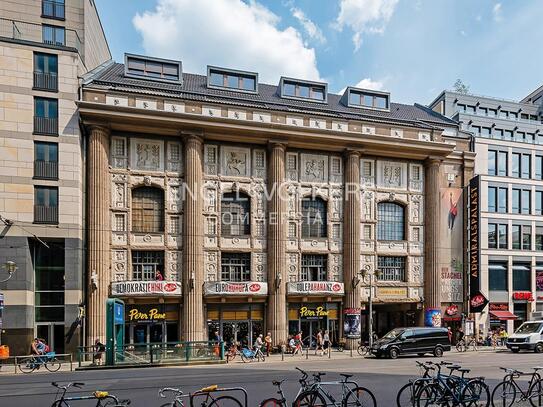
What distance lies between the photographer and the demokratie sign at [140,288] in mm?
28766

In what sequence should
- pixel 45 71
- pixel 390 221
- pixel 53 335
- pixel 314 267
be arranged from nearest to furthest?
pixel 53 335 → pixel 45 71 → pixel 314 267 → pixel 390 221

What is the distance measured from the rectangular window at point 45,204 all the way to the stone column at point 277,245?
13719 mm

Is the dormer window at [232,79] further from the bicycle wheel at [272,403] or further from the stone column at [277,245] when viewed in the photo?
the bicycle wheel at [272,403]

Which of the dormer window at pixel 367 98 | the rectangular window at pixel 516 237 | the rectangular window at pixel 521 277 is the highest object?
the dormer window at pixel 367 98

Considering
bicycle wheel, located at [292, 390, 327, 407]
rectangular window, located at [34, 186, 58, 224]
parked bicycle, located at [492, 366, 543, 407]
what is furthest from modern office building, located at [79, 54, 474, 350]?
bicycle wheel, located at [292, 390, 327, 407]

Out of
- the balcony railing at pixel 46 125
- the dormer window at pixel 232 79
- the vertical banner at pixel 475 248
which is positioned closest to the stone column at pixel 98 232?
the balcony railing at pixel 46 125

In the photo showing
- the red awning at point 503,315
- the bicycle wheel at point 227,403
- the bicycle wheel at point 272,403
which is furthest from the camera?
the red awning at point 503,315

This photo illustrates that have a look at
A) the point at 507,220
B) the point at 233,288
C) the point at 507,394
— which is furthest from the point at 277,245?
the point at 507,220

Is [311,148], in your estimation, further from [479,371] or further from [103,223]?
[479,371]

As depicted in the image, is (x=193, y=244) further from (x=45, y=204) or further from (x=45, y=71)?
(x=45, y=71)

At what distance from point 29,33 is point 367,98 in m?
26.9

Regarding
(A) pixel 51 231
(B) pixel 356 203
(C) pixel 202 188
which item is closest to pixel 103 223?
(A) pixel 51 231

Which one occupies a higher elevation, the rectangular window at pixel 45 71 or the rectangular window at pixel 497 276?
the rectangular window at pixel 45 71

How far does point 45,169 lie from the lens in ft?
91.2
